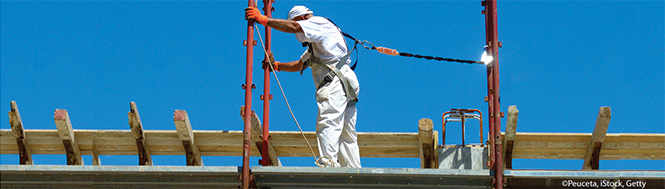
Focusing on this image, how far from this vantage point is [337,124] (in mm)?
12422

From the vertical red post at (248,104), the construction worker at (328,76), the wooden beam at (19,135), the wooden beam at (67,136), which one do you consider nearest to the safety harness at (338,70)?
the construction worker at (328,76)

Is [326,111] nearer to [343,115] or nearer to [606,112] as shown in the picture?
[343,115]

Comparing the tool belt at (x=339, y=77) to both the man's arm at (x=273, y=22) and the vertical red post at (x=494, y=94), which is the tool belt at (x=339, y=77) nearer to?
the man's arm at (x=273, y=22)

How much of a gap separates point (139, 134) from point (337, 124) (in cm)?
388

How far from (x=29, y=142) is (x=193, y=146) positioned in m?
2.26

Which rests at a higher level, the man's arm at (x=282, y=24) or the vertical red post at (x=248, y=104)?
the man's arm at (x=282, y=24)

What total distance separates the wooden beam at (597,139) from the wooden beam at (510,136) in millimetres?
1010

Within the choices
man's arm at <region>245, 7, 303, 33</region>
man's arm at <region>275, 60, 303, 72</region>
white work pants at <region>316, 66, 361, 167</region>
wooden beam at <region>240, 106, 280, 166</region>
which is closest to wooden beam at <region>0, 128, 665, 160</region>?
wooden beam at <region>240, 106, 280, 166</region>

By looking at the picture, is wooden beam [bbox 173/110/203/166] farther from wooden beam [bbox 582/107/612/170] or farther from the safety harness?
wooden beam [bbox 582/107/612/170]

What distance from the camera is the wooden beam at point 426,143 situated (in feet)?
46.7

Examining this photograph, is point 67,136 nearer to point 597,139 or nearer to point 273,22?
point 273,22

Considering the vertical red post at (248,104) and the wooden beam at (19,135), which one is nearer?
the vertical red post at (248,104)

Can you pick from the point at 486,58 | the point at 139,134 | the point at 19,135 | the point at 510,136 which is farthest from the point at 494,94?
the point at 19,135

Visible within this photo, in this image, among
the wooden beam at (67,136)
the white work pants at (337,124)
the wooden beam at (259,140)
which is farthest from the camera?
the wooden beam at (67,136)
